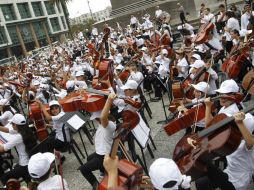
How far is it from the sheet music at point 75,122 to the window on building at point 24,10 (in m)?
55.2

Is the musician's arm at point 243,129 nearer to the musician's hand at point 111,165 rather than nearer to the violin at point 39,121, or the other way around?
the musician's hand at point 111,165

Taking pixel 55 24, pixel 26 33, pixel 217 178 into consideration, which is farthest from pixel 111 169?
pixel 55 24

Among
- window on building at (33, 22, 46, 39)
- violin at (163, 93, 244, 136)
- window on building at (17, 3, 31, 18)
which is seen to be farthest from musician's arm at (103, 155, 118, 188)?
window on building at (33, 22, 46, 39)

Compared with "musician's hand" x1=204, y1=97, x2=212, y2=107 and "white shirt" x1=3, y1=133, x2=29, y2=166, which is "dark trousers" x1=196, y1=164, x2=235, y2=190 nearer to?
"musician's hand" x1=204, y1=97, x2=212, y2=107

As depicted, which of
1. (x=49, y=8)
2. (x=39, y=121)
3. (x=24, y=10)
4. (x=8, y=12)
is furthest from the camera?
(x=49, y=8)

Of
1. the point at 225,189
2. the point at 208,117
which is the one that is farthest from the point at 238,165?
the point at 208,117

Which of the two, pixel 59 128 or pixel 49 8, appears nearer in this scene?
pixel 59 128

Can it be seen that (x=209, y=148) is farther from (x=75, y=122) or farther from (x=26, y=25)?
(x=26, y=25)

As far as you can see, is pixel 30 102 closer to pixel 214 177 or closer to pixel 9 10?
pixel 214 177

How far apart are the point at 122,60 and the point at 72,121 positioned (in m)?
7.25

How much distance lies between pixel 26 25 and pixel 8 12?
408 centimetres

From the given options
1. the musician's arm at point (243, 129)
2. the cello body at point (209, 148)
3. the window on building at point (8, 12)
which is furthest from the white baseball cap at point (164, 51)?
the window on building at point (8, 12)

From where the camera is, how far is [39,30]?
60438 mm

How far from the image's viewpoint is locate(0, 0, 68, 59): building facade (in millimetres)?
52188
